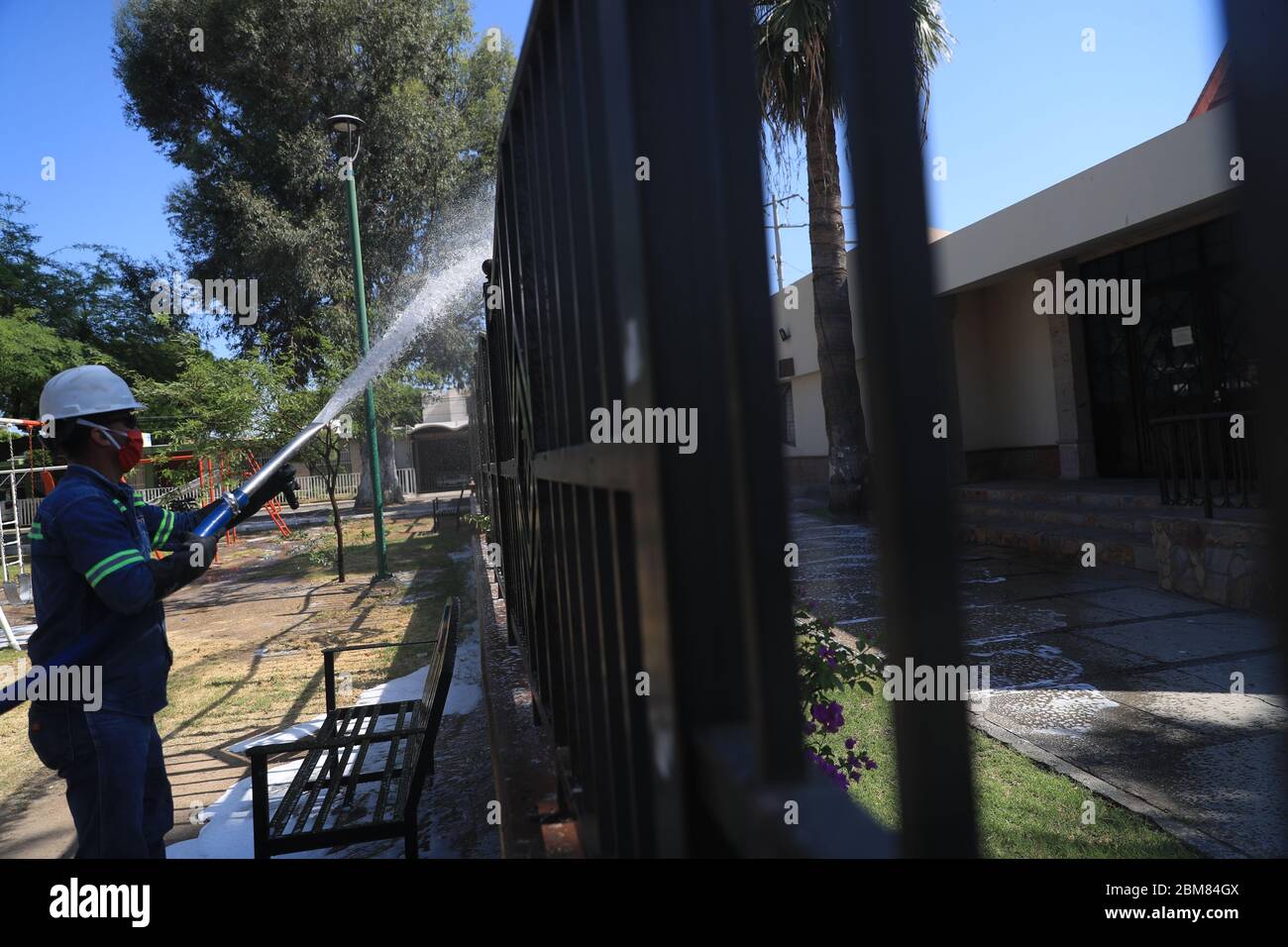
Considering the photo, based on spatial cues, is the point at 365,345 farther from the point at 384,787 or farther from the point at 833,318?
the point at 384,787

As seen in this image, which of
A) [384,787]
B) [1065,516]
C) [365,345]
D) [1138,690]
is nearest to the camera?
[384,787]

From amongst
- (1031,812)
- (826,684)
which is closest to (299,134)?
(826,684)

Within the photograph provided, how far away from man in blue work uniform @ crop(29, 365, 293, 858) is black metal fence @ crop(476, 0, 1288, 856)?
1.70 metres

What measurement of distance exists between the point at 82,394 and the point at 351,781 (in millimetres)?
1897

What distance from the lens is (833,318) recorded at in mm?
12133

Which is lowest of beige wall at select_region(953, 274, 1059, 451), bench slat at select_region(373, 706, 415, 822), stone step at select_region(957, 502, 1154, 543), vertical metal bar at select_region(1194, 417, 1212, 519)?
bench slat at select_region(373, 706, 415, 822)

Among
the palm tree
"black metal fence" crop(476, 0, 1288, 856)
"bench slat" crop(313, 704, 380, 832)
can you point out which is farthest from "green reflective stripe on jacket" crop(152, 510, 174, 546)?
the palm tree

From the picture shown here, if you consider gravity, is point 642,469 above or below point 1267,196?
below

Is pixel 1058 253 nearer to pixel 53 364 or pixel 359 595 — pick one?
pixel 359 595

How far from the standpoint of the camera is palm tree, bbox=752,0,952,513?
427 inches

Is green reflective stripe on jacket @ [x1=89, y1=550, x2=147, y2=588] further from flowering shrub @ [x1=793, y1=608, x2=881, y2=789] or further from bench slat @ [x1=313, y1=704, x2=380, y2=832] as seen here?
flowering shrub @ [x1=793, y1=608, x2=881, y2=789]

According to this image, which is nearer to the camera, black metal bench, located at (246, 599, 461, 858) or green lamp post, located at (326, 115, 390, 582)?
black metal bench, located at (246, 599, 461, 858)

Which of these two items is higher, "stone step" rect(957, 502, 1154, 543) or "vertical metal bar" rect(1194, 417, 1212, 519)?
"vertical metal bar" rect(1194, 417, 1212, 519)

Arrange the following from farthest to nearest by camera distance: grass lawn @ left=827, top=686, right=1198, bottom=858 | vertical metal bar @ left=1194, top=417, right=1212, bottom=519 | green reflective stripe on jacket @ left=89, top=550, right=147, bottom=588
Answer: vertical metal bar @ left=1194, top=417, right=1212, bottom=519
grass lawn @ left=827, top=686, right=1198, bottom=858
green reflective stripe on jacket @ left=89, top=550, right=147, bottom=588
